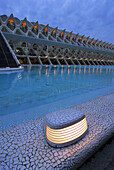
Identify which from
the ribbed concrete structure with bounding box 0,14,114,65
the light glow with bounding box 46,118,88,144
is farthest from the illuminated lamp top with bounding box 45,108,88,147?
the ribbed concrete structure with bounding box 0,14,114,65

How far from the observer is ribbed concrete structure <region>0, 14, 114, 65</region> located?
24788mm

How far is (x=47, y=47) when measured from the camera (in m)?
30.2

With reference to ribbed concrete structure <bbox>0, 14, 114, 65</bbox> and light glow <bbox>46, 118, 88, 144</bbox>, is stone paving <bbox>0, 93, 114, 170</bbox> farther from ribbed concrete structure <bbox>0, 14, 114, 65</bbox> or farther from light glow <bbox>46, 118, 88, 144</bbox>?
ribbed concrete structure <bbox>0, 14, 114, 65</bbox>

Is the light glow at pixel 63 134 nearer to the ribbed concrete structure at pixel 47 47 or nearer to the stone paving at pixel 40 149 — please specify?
the stone paving at pixel 40 149

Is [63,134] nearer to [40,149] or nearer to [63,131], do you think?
[63,131]

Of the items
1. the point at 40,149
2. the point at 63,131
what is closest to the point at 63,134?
the point at 63,131

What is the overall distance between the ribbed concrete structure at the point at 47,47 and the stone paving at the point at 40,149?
20212mm

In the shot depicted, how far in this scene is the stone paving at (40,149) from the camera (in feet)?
3.82

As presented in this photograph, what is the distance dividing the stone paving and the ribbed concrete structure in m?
20.2

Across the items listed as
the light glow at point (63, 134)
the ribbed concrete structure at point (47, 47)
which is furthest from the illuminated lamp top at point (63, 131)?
the ribbed concrete structure at point (47, 47)

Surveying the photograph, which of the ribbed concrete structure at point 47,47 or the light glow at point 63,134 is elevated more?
the ribbed concrete structure at point 47,47

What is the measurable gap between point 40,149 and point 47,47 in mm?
31544

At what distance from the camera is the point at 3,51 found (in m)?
13.8

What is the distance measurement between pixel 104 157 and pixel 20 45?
32.1 meters
